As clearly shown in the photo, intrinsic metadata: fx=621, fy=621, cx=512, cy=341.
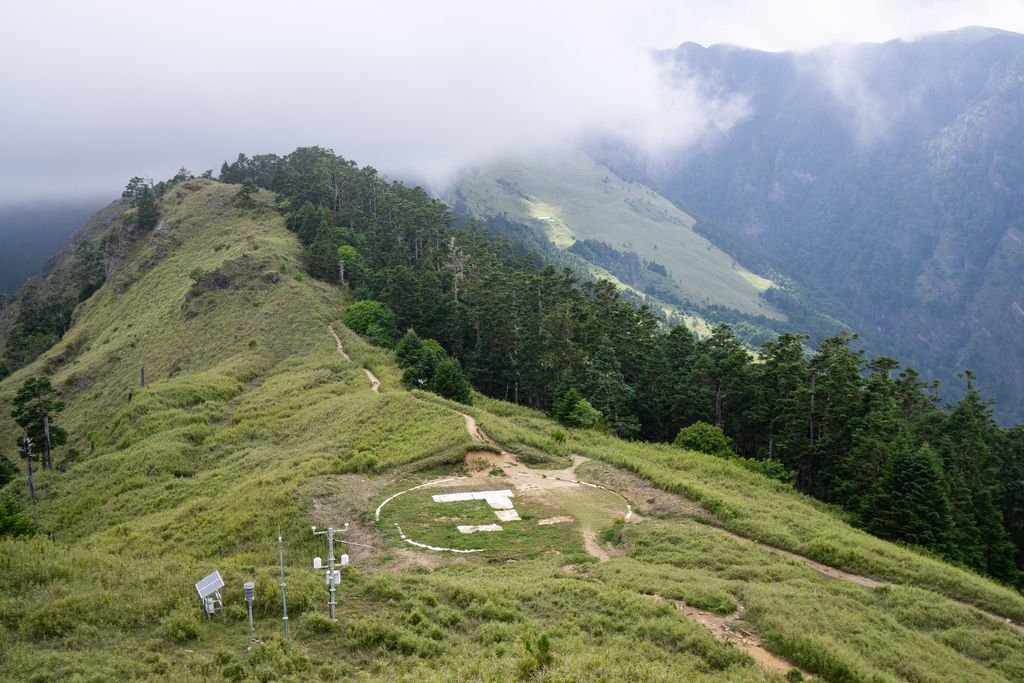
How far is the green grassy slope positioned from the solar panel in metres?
0.74

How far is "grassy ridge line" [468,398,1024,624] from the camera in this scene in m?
23.9

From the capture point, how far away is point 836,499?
49688mm

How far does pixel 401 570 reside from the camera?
2242 centimetres

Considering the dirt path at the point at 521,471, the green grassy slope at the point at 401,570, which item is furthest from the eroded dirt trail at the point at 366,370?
the dirt path at the point at 521,471

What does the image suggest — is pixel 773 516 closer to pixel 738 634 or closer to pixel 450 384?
pixel 738 634

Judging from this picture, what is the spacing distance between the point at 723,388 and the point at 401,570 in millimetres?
47288

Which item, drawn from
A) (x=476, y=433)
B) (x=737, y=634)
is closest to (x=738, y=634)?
(x=737, y=634)

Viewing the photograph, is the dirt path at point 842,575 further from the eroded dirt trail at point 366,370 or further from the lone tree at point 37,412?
the lone tree at point 37,412

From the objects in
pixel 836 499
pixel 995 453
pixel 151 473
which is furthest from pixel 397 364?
pixel 995 453

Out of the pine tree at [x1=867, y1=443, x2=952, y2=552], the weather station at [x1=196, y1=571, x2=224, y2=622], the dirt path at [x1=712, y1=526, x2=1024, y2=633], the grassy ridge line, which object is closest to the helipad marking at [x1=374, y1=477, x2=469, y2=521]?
the grassy ridge line

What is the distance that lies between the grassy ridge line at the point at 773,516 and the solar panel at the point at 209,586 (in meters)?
21.0

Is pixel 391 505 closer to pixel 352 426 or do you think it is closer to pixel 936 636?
pixel 352 426

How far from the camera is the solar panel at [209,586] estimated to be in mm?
15984

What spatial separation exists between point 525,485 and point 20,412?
1751 inches
